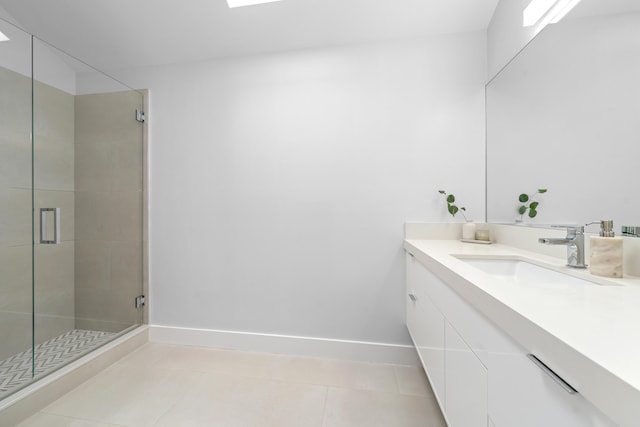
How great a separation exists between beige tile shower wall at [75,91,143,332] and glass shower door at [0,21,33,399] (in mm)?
342

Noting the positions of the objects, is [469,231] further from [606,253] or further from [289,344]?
[289,344]

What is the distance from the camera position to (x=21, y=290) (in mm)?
1488

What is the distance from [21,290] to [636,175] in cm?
287

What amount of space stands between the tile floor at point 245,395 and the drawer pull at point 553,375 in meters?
1.06

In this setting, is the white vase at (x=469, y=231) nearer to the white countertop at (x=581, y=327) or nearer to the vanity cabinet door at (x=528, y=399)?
the white countertop at (x=581, y=327)

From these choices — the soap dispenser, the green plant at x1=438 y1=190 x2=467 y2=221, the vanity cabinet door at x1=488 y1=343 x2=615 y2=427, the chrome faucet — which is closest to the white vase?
the green plant at x1=438 y1=190 x2=467 y2=221

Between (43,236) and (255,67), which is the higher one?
(255,67)

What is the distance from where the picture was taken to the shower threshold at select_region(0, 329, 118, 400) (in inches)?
53.3

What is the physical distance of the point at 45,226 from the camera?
1.56 m

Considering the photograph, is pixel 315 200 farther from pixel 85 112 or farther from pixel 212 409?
pixel 85 112

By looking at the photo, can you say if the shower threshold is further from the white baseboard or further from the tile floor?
the white baseboard

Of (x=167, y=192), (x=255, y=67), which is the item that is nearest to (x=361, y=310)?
(x=167, y=192)

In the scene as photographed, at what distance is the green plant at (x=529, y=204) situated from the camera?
1.29 meters

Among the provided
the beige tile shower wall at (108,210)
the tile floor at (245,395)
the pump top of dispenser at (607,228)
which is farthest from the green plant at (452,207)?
the beige tile shower wall at (108,210)
